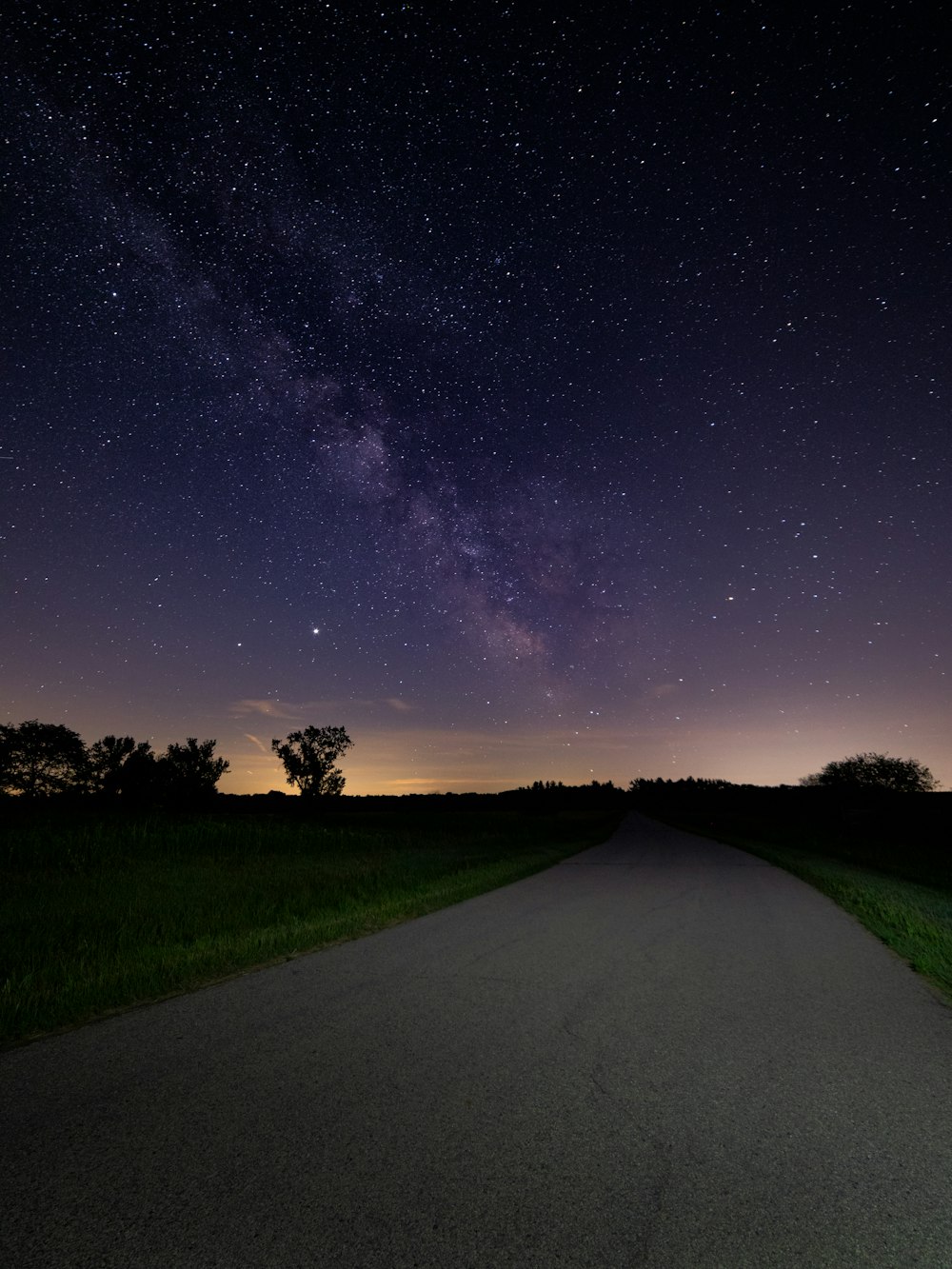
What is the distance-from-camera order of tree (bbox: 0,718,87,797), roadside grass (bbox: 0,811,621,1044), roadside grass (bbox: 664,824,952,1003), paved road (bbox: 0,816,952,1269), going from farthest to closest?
tree (bbox: 0,718,87,797) < roadside grass (bbox: 664,824,952,1003) < roadside grass (bbox: 0,811,621,1044) < paved road (bbox: 0,816,952,1269)

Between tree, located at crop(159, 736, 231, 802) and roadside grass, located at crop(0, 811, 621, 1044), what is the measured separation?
6719 cm

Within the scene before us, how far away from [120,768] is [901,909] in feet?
294

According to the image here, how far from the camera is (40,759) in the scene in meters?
70.4

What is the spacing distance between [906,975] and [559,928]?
→ 4.06 metres

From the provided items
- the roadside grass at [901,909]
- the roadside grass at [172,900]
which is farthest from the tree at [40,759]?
the roadside grass at [901,909]

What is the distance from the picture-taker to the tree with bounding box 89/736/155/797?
77750 millimetres

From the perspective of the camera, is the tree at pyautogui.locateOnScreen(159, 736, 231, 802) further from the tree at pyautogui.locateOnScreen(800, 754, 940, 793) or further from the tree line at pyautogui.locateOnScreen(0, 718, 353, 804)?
the tree at pyautogui.locateOnScreen(800, 754, 940, 793)

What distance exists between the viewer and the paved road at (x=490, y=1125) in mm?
2480

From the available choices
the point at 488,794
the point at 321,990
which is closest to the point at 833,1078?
the point at 321,990

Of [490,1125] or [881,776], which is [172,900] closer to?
[490,1125]

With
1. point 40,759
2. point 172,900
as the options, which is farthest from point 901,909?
point 40,759

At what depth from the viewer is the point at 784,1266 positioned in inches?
93.2

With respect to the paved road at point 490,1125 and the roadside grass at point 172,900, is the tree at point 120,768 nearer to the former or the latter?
the roadside grass at point 172,900

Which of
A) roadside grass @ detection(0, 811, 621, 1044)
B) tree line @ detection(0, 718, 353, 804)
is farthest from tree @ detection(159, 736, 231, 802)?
roadside grass @ detection(0, 811, 621, 1044)
